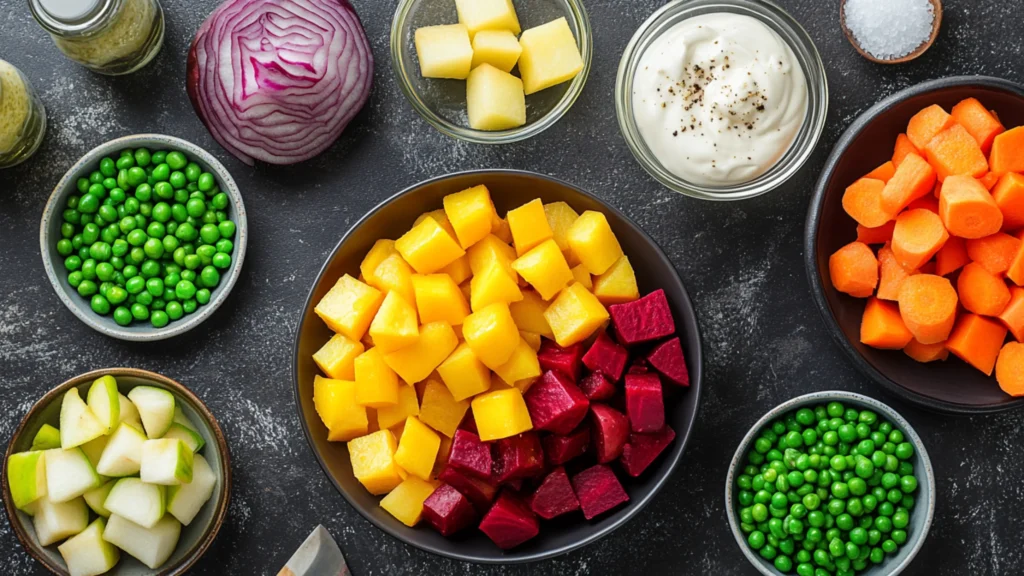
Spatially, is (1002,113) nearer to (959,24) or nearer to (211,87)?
(959,24)

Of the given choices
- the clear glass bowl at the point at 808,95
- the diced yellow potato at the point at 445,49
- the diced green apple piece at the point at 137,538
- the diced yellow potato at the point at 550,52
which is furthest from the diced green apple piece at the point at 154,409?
the clear glass bowl at the point at 808,95

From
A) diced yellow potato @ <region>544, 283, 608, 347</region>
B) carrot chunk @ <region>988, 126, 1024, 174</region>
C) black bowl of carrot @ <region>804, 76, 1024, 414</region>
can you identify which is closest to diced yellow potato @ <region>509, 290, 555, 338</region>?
diced yellow potato @ <region>544, 283, 608, 347</region>

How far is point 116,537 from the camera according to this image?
2.88 meters

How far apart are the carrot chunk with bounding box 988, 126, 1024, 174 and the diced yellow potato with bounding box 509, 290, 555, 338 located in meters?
1.50

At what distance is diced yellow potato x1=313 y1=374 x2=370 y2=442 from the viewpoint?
2711 millimetres

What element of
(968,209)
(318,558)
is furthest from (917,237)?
(318,558)

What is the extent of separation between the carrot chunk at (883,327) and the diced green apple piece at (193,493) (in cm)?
228

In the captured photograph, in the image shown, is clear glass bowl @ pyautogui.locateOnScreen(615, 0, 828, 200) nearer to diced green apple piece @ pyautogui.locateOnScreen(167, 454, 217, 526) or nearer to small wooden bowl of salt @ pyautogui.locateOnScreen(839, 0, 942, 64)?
small wooden bowl of salt @ pyautogui.locateOnScreen(839, 0, 942, 64)

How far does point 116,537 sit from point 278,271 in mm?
1042

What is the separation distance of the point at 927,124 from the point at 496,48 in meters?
1.43

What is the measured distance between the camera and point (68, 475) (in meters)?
2.83

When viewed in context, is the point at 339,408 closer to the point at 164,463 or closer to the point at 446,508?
the point at 446,508

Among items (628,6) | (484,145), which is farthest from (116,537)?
(628,6)

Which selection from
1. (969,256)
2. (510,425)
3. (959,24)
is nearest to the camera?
(510,425)
